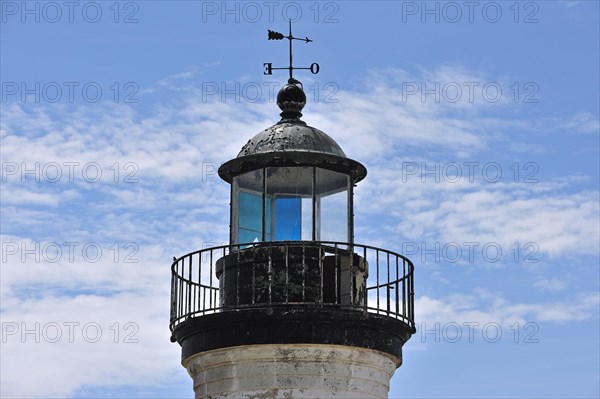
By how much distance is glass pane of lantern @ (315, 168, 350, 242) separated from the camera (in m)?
17.4

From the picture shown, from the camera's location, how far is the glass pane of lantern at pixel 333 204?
57.1 ft

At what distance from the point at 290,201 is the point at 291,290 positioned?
63.1 inches

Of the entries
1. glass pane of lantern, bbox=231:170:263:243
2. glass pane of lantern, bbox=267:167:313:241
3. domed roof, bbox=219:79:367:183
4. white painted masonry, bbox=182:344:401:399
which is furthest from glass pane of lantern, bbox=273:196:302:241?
white painted masonry, bbox=182:344:401:399

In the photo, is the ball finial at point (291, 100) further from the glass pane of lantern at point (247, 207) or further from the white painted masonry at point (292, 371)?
the white painted masonry at point (292, 371)

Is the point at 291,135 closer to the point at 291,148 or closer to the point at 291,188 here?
the point at 291,148

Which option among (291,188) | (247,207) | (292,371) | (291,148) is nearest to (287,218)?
(291,188)

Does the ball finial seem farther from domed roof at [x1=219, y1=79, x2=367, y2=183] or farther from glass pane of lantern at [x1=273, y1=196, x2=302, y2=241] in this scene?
glass pane of lantern at [x1=273, y1=196, x2=302, y2=241]

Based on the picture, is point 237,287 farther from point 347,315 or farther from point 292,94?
point 292,94

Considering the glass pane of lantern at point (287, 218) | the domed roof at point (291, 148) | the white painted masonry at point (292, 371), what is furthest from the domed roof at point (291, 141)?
the white painted masonry at point (292, 371)

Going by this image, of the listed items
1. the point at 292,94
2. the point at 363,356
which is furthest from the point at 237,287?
the point at 292,94

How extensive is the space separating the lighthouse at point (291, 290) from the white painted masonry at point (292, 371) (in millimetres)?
12

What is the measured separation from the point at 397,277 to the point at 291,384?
6.34 feet

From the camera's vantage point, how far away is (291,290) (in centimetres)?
1644

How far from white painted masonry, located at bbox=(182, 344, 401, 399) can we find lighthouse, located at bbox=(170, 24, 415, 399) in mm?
12
